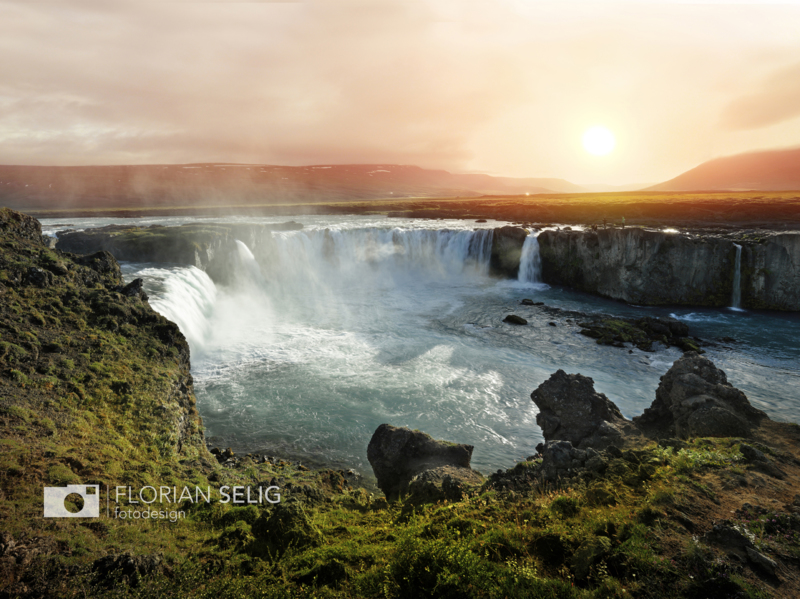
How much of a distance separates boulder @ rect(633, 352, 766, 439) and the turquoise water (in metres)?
4.52

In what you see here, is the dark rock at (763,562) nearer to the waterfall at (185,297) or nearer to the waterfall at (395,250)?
the waterfall at (185,297)

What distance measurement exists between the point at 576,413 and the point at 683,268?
91.3 ft

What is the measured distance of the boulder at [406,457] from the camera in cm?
1119

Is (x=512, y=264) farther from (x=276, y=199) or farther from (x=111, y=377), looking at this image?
(x=276, y=199)

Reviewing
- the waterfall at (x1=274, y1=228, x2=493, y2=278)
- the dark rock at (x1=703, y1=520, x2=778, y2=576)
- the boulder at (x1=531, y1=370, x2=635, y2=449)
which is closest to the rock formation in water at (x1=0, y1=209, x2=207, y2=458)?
the dark rock at (x1=703, y1=520, x2=778, y2=576)

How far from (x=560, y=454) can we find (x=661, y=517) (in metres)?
3.00

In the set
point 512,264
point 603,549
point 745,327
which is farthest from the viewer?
point 512,264

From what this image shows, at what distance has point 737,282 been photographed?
32344 mm

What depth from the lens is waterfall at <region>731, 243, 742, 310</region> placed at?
32.0 metres

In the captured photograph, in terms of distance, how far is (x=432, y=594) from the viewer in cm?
539

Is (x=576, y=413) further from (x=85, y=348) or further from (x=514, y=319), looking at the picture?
(x=514, y=319)

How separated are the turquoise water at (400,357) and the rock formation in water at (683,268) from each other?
1721 mm

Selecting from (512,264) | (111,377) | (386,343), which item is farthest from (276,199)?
(111,377)

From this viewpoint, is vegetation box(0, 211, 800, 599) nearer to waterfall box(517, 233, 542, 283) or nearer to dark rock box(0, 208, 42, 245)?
dark rock box(0, 208, 42, 245)
